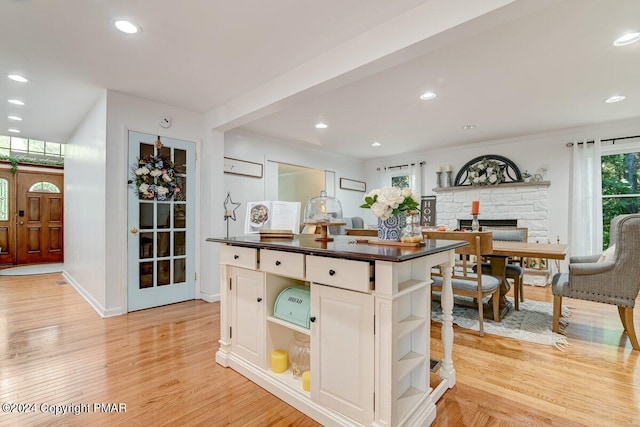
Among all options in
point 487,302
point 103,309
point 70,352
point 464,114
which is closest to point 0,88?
point 103,309

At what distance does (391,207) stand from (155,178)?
298 centimetres

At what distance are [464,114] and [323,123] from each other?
191cm

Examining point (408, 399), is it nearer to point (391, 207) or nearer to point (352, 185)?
point (391, 207)

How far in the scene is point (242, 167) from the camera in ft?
15.7

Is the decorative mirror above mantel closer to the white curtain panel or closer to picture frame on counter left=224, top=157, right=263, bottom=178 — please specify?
the white curtain panel

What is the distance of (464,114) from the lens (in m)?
4.02

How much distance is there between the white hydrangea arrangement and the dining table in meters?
1.51

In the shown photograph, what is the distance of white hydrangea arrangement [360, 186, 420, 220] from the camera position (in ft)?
5.68

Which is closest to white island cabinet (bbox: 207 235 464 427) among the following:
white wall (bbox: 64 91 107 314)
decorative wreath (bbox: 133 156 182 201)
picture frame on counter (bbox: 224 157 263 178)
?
decorative wreath (bbox: 133 156 182 201)

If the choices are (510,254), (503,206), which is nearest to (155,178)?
(510,254)

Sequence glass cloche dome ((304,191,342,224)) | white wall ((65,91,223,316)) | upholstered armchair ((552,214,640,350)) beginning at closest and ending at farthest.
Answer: glass cloche dome ((304,191,342,224)) < upholstered armchair ((552,214,640,350)) < white wall ((65,91,223,316))

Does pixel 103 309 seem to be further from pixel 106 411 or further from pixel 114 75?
pixel 114 75

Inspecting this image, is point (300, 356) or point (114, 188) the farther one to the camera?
point (114, 188)

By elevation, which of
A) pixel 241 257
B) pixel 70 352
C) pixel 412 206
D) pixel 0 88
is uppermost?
pixel 0 88
